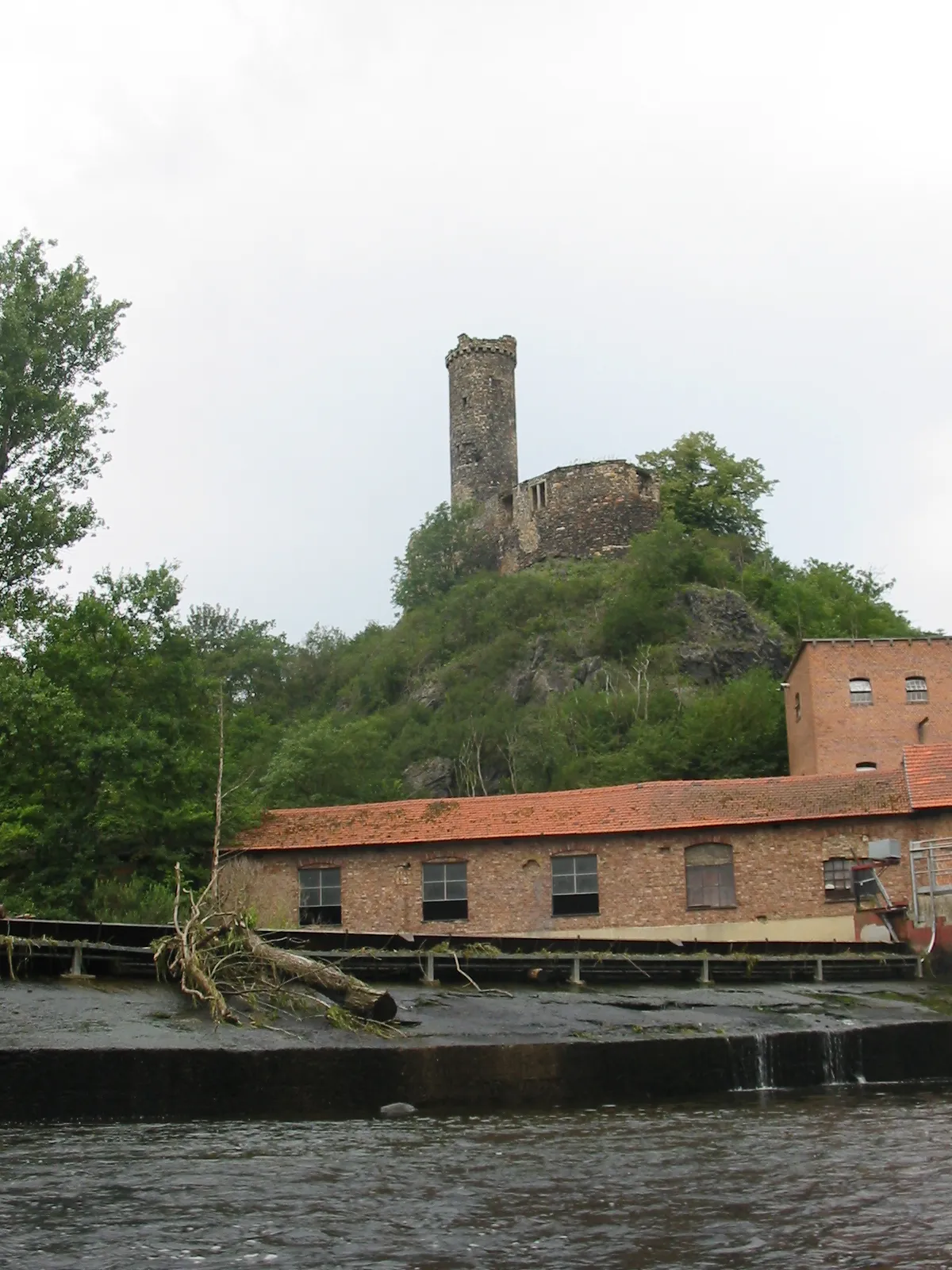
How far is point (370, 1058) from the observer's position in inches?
682

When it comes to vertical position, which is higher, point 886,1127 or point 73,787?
point 73,787

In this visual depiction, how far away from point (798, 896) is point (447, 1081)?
14.3 metres

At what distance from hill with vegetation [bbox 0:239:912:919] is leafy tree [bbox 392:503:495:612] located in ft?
0.42

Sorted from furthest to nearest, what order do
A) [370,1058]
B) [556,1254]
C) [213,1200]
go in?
[370,1058], [213,1200], [556,1254]

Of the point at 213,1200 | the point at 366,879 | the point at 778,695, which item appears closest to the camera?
the point at 213,1200

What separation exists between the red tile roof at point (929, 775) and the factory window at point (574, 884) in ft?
24.1

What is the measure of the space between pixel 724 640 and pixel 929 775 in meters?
23.2

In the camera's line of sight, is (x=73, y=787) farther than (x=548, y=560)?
No

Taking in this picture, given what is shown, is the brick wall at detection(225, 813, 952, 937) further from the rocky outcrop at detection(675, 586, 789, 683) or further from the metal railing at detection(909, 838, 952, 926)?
the rocky outcrop at detection(675, 586, 789, 683)

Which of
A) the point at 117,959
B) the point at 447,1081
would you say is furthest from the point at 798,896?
the point at 117,959

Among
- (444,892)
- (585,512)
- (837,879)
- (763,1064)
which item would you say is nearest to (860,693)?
(837,879)

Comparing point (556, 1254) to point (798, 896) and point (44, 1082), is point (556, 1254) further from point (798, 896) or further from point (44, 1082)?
point (798, 896)

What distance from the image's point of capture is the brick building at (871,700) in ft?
125

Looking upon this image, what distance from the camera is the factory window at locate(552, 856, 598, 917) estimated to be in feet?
101
